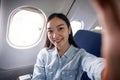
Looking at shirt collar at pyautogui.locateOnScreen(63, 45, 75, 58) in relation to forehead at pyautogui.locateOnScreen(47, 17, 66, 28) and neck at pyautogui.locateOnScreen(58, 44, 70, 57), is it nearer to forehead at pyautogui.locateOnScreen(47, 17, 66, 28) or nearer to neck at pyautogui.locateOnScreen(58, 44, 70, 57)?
neck at pyautogui.locateOnScreen(58, 44, 70, 57)

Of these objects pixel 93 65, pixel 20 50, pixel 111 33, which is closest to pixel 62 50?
pixel 93 65

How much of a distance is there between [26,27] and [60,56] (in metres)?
0.54

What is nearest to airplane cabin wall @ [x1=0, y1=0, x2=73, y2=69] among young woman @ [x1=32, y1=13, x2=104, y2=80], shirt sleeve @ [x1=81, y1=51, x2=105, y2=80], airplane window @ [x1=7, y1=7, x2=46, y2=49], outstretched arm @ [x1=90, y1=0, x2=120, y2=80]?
airplane window @ [x1=7, y1=7, x2=46, y2=49]

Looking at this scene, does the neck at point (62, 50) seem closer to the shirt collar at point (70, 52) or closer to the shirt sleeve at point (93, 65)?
the shirt collar at point (70, 52)

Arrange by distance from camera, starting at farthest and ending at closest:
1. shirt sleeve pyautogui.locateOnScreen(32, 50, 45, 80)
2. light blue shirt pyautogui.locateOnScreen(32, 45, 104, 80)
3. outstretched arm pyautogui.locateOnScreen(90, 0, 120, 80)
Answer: shirt sleeve pyautogui.locateOnScreen(32, 50, 45, 80)
light blue shirt pyautogui.locateOnScreen(32, 45, 104, 80)
outstretched arm pyautogui.locateOnScreen(90, 0, 120, 80)

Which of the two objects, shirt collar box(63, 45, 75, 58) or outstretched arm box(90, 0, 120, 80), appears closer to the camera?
outstretched arm box(90, 0, 120, 80)

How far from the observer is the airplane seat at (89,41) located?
1.36m

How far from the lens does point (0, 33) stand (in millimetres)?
1571

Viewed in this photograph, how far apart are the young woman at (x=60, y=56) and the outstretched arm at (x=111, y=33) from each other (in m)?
1.11

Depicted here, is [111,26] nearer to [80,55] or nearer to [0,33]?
[80,55]

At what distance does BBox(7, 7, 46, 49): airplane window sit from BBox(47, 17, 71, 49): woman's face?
312 millimetres

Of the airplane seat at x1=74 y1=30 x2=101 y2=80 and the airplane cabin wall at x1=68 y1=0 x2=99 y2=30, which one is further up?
the airplane cabin wall at x1=68 y1=0 x2=99 y2=30

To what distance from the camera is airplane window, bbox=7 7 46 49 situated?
1.63m

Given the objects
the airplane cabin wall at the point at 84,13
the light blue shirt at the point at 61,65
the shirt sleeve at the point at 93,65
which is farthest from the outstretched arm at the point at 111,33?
the airplane cabin wall at the point at 84,13
